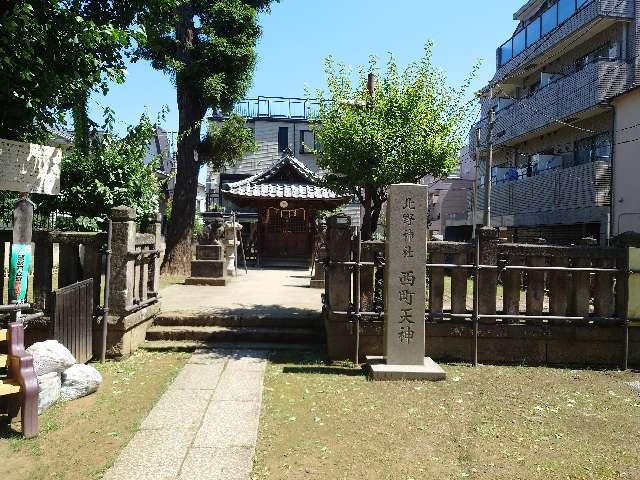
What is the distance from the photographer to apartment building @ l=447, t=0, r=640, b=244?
18.0 m

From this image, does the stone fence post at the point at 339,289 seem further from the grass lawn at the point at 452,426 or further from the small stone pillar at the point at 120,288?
the small stone pillar at the point at 120,288

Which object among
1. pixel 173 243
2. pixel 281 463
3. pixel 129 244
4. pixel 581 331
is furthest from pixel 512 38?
pixel 281 463

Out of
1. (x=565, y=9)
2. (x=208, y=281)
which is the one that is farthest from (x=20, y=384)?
(x=565, y=9)

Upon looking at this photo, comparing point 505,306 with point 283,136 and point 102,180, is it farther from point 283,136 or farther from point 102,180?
point 283,136

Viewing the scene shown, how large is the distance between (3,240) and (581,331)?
866 centimetres

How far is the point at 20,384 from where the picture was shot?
16.0 feet

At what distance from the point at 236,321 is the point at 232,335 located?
44cm

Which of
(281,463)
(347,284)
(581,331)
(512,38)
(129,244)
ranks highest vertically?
(512,38)

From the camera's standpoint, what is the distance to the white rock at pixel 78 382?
5926mm

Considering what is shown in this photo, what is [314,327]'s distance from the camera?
9188mm

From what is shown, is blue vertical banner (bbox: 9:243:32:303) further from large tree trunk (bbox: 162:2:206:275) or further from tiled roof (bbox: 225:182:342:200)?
tiled roof (bbox: 225:182:342:200)

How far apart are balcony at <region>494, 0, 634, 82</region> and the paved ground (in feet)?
46.9

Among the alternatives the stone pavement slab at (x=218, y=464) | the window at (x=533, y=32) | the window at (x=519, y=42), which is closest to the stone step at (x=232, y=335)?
the stone pavement slab at (x=218, y=464)

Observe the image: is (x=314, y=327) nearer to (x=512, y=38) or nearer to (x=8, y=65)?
(x=8, y=65)
